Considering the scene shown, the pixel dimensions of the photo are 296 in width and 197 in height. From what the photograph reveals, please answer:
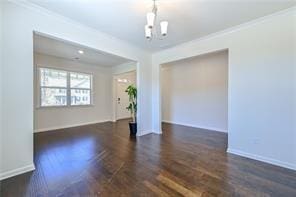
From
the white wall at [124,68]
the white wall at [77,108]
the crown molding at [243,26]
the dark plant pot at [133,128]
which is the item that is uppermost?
the crown molding at [243,26]

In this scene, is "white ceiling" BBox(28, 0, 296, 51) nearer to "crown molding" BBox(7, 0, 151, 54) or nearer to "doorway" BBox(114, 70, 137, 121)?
"crown molding" BBox(7, 0, 151, 54)

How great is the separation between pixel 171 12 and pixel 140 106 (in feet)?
9.20

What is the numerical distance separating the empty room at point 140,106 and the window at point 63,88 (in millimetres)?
1075

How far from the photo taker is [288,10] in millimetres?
2541

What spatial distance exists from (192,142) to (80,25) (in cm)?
386

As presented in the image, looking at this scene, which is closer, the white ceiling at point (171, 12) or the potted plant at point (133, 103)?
the white ceiling at point (171, 12)

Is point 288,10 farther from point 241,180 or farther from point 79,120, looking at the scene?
point 79,120

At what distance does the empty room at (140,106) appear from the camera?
7.06ft

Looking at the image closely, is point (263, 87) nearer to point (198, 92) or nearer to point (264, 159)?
point (264, 159)

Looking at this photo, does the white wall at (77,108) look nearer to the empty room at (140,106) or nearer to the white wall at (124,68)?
the white wall at (124,68)

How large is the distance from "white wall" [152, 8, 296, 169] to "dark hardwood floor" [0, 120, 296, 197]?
365 millimetres

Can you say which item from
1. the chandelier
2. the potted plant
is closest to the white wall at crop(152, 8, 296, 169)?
the chandelier

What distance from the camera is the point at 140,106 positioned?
4680 mm

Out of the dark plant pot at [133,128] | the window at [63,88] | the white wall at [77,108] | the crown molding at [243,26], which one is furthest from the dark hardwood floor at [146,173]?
the crown molding at [243,26]
